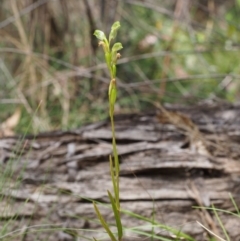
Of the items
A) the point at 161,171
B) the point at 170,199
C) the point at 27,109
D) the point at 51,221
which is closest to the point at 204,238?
the point at 170,199

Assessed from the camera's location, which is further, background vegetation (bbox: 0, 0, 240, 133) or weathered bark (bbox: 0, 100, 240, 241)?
background vegetation (bbox: 0, 0, 240, 133)

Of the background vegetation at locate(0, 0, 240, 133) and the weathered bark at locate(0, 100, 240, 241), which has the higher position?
the background vegetation at locate(0, 0, 240, 133)

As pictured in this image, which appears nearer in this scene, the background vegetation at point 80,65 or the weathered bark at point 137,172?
the weathered bark at point 137,172

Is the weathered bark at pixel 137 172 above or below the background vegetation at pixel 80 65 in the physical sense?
below

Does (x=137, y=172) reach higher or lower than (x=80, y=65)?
lower

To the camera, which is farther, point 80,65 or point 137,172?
point 80,65
